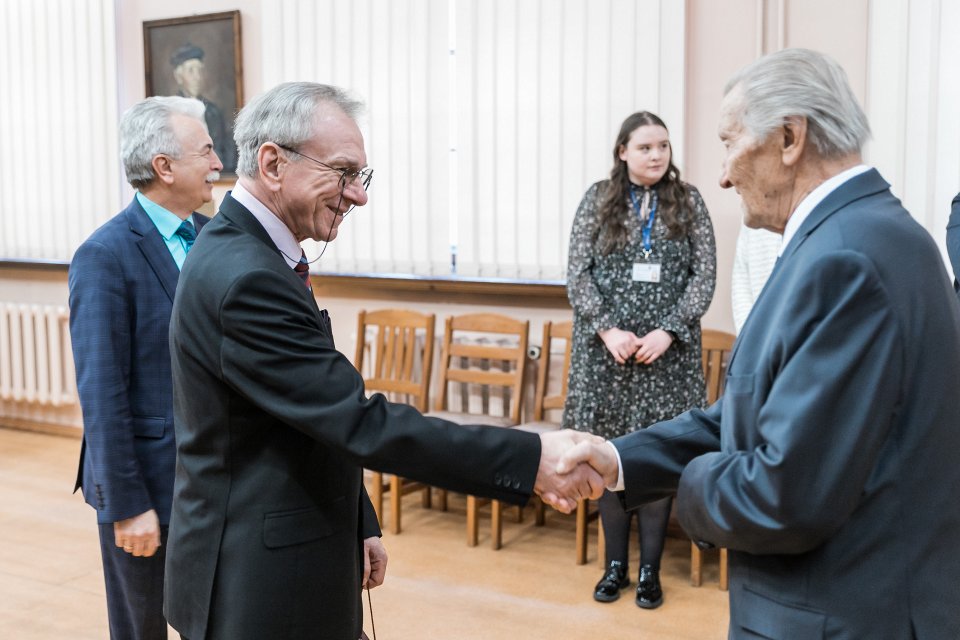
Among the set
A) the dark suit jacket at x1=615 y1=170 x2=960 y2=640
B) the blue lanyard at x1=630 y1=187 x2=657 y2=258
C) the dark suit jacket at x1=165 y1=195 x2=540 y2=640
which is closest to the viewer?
the dark suit jacket at x1=615 y1=170 x2=960 y2=640

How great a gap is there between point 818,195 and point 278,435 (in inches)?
37.6

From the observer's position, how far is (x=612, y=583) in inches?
158

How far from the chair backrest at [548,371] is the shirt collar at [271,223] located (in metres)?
3.07

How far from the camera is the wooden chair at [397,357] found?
204 inches

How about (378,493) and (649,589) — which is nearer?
(649,589)

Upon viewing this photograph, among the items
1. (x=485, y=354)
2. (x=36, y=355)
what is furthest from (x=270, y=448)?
(x=36, y=355)

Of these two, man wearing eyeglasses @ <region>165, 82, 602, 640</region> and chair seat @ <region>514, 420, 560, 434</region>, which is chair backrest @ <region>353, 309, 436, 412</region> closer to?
chair seat @ <region>514, 420, 560, 434</region>

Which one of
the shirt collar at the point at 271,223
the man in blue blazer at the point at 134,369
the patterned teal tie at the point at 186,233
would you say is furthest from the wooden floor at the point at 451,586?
the shirt collar at the point at 271,223

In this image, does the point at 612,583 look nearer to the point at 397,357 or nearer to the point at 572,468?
the point at 397,357

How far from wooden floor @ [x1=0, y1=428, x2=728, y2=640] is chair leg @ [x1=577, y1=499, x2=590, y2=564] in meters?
0.05

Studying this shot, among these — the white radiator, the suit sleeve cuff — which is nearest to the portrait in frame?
the white radiator

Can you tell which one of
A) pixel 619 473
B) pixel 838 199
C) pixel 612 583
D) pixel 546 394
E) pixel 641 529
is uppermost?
pixel 838 199

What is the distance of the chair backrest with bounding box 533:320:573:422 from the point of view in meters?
4.85

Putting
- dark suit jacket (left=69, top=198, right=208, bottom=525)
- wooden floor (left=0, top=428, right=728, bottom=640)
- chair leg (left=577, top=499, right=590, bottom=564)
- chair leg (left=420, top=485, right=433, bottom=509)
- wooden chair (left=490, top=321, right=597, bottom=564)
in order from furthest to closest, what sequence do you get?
chair leg (left=420, top=485, right=433, bottom=509)
wooden chair (left=490, top=321, right=597, bottom=564)
chair leg (left=577, top=499, right=590, bottom=564)
wooden floor (left=0, top=428, right=728, bottom=640)
dark suit jacket (left=69, top=198, right=208, bottom=525)
